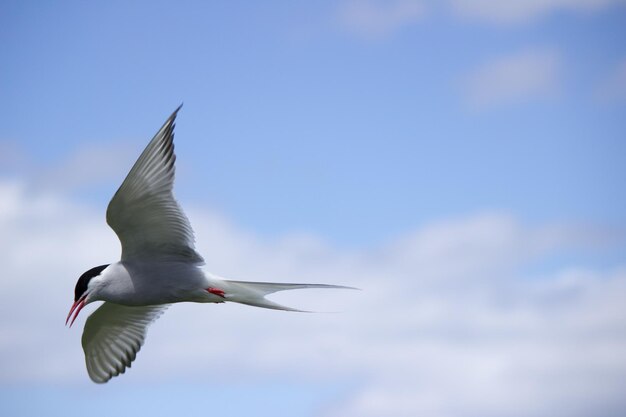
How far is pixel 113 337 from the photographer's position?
1123cm

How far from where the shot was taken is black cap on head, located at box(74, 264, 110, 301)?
32.1 feet

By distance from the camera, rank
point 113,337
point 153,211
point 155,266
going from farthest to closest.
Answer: point 113,337 < point 155,266 < point 153,211

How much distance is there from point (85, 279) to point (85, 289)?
10cm

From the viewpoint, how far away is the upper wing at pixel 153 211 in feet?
30.1

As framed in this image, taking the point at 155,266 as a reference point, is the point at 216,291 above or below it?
below

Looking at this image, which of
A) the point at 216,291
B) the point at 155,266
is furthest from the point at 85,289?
the point at 216,291

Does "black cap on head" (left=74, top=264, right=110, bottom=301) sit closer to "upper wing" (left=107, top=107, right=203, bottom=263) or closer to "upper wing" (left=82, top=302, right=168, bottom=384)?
"upper wing" (left=107, top=107, right=203, bottom=263)

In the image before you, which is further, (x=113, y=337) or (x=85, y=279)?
(x=113, y=337)

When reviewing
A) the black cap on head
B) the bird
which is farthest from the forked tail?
the black cap on head

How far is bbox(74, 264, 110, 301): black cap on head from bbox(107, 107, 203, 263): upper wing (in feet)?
0.88

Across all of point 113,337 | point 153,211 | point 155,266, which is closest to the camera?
point 153,211

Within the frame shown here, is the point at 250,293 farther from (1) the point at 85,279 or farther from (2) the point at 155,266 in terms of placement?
(1) the point at 85,279

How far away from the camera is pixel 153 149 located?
914 centimetres

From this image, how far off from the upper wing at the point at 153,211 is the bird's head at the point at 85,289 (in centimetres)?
31
